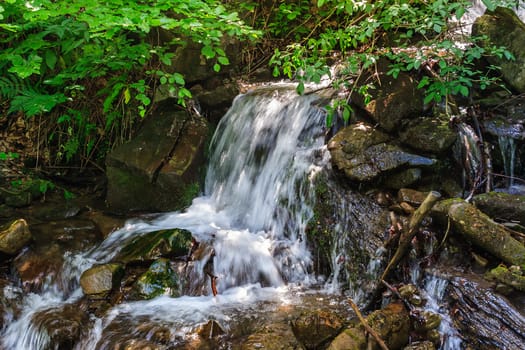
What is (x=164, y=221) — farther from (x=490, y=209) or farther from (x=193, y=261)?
(x=490, y=209)

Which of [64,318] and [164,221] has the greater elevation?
[164,221]

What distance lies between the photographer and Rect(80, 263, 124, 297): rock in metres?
3.40

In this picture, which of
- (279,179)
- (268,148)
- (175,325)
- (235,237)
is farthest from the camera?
(268,148)

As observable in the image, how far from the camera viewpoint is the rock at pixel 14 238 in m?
3.75

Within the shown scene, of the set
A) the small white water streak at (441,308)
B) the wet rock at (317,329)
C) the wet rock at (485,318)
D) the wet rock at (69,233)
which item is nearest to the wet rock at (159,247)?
the wet rock at (69,233)

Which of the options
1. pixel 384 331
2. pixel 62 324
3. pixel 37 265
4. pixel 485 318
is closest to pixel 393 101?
pixel 485 318

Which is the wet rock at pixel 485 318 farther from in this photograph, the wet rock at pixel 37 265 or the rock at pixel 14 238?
the rock at pixel 14 238

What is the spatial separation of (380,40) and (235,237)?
435cm

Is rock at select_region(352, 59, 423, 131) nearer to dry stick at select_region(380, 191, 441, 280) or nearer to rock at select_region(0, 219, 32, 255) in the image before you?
dry stick at select_region(380, 191, 441, 280)

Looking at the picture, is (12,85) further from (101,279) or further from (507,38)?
(507,38)

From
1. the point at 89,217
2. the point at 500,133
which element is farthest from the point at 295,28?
the point at 89,217

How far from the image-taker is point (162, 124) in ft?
18.3

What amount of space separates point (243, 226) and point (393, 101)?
2375mm

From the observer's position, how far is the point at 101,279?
11.3 feet
